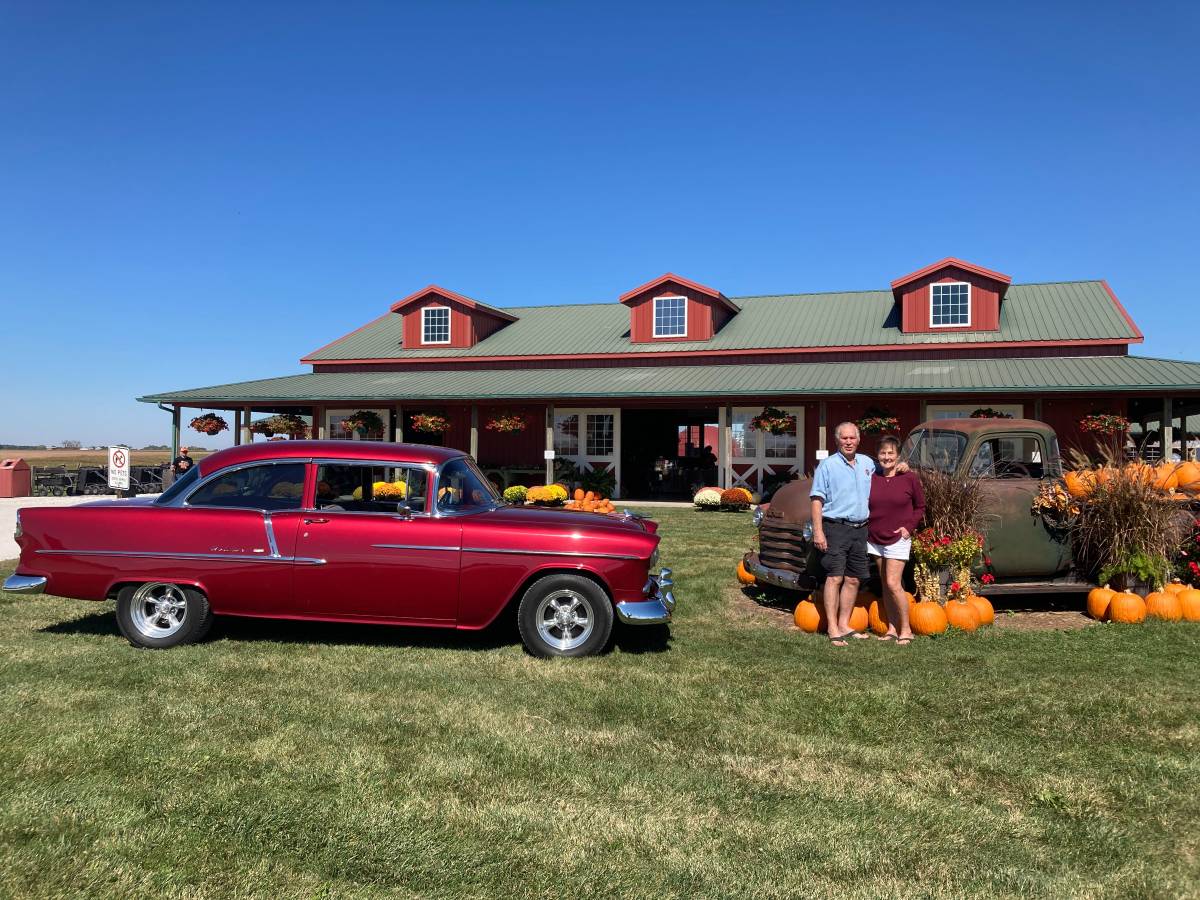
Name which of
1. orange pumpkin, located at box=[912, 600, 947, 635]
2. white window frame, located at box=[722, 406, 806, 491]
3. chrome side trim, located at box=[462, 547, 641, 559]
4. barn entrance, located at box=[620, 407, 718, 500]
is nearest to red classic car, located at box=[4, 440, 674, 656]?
chrome side trim, located at box=[462, 547, 641, 559]

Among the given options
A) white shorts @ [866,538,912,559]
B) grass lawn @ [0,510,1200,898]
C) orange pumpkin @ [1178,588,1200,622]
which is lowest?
grass lawn @ [0,510,1200,898]

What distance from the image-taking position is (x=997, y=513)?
737 centimetres

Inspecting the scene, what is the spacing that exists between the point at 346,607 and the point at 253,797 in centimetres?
254

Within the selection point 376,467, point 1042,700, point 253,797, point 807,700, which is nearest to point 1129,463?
point 1042,700

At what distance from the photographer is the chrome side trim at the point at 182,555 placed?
20.3 feet

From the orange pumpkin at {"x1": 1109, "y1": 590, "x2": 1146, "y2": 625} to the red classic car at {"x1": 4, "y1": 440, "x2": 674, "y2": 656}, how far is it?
13.5ft

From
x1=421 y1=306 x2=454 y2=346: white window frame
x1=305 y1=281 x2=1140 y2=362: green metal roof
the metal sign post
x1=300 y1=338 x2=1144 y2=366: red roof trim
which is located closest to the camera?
x1=300 y1=338 x2=1144 y2=366: red roof trim

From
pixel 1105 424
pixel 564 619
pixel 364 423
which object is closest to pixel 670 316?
pixel 364 423

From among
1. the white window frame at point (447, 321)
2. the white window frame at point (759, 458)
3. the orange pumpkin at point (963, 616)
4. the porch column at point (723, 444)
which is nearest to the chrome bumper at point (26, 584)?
the orange pumpkin at point (963, 616)

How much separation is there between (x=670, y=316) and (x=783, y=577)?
17.5 meters

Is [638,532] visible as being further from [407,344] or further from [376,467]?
[407,344]

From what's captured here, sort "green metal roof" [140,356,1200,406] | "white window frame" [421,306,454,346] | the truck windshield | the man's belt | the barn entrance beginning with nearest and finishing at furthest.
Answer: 1. the man's belt
2. the truck windshield
3. "green metal roof" [140,356,1200,406]
4. the barn entrance
5. "white window frame" [421,306,454,346]

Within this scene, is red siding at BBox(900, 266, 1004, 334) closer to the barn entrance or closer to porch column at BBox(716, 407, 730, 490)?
Answer: porch column at BBox(716, 407, 730, 490)

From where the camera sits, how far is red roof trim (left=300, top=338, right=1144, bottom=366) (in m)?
20.3
